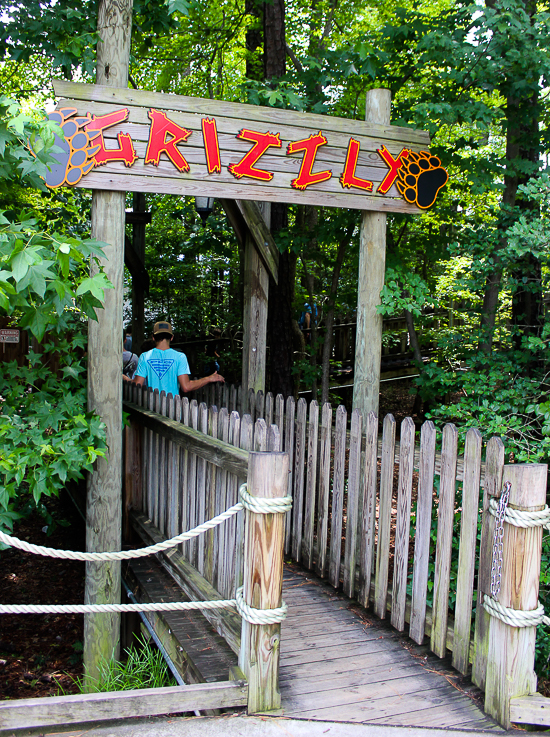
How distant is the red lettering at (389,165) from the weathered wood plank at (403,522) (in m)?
2.12

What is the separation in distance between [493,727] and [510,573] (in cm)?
65

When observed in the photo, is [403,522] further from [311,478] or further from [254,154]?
[254,154]

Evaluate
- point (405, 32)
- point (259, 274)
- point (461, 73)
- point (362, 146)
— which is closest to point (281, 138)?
point (362, 146)

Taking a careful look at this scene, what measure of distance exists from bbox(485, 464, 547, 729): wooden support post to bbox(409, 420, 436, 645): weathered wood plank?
671mm

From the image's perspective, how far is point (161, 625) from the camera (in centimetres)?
383

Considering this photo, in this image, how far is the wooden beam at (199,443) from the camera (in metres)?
3.02

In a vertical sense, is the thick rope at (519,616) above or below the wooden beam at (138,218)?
below

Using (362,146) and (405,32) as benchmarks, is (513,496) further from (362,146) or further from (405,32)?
(405,32)

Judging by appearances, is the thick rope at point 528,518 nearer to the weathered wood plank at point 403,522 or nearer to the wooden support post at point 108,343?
the weathered wood plank at point 403,522

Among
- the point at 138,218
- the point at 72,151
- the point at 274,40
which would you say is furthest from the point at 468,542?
the point at 138,218

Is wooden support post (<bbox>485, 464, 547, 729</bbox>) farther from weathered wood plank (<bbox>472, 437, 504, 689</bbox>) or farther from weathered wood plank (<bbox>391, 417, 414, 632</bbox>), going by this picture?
weathered wood plank (<bbox>391, 417, 414, 632</bbox>)

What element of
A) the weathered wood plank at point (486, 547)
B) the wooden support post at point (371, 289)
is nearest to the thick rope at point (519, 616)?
the weathered wood plank at point (486, 547)

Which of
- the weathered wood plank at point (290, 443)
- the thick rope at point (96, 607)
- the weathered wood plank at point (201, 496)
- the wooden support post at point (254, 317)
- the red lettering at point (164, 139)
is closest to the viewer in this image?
the thick rope at point (96, 607)

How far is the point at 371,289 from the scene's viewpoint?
4.80 metres
